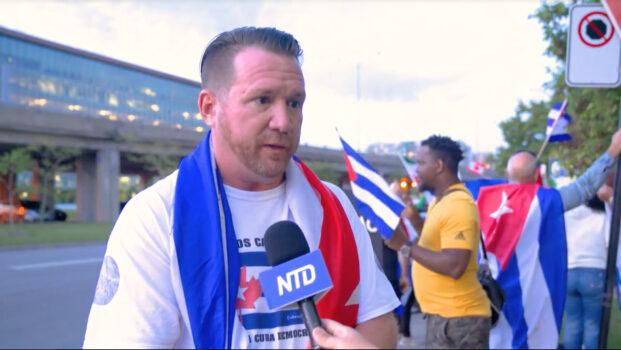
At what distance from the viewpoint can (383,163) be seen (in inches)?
2286

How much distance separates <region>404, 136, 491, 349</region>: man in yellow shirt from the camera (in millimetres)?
3947

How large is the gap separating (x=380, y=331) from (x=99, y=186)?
36955 millimetres

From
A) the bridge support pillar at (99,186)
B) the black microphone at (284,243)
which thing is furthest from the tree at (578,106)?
the bridge support pillar at (99,186)

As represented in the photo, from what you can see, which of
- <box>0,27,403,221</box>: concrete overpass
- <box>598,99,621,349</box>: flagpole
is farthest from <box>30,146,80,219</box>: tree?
<box>598,99,621,349</box>: flagpole

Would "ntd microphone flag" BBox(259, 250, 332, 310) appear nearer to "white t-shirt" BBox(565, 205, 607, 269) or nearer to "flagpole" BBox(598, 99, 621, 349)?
"flagpole" BBox(598, 99, 621, 349)

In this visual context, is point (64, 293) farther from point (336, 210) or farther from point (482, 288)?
point (336, 210)

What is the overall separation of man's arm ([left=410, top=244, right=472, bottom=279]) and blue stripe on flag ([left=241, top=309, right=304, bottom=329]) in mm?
2274

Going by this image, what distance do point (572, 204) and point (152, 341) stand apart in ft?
13.1

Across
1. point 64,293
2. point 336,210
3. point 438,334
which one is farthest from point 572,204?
point 64,293

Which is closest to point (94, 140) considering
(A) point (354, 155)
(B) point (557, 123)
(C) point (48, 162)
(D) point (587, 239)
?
(C) point (48, 162)

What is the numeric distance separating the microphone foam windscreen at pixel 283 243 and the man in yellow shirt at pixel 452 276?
8.09ft

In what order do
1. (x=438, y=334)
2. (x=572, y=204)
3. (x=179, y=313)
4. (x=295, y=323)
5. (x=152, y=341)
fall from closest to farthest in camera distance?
(x=152, y=341), (x=179, y=313), (x=295, y=323), (x=438, y=334), (x=572, y=204)

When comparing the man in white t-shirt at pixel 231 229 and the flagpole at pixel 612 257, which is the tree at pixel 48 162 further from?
the man in white t-shirt at pixel 231 229

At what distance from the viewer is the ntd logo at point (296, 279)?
4.93 feet
